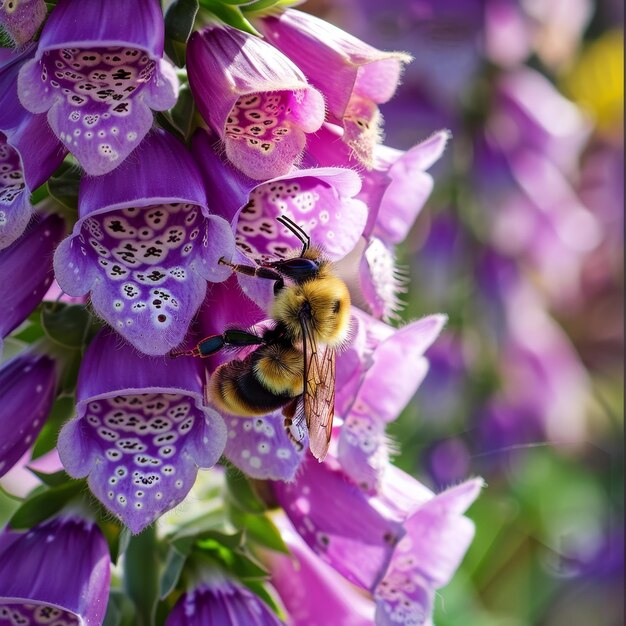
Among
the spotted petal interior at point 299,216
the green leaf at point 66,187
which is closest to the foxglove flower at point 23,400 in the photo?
the green leaf at point 66,187

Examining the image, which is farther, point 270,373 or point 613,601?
point 613,601

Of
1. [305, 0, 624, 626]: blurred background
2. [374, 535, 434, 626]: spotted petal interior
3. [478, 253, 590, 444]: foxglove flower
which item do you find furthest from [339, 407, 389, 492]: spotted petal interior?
[478, 253, 590, 444]: foxglove flower

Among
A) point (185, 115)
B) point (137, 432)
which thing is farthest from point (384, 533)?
point (185, 115)

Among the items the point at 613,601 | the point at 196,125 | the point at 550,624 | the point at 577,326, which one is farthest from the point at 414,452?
the point at 196,125

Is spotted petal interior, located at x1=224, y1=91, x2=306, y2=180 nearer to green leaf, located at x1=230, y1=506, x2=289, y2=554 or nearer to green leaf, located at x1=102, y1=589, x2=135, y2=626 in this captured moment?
green leaf, located at x1=230, y1=506, x2=289, y2=554

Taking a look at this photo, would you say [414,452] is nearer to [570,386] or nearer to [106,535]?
[570,386]

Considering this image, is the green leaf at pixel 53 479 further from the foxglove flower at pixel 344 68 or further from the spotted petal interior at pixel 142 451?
the foxglove flower at pixel 344 68

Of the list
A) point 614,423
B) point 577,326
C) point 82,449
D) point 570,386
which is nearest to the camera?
point 82,449
